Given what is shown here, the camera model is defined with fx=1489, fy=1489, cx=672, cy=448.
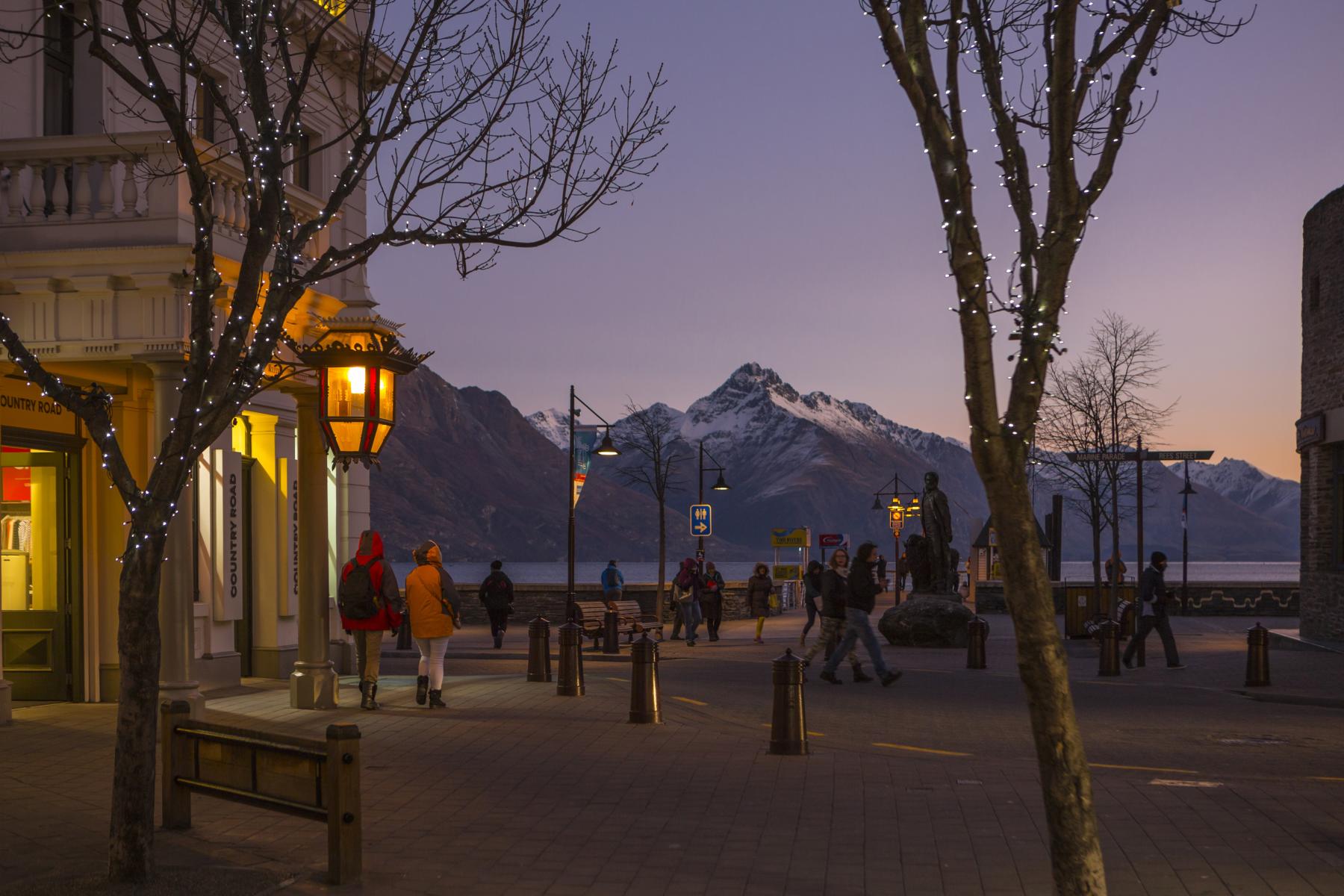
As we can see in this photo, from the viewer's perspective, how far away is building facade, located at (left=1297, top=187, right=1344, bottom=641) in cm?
2800

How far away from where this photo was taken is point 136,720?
770 cm

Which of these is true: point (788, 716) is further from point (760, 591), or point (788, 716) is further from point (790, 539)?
point (790, 539)

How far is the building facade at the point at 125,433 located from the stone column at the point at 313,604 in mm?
22

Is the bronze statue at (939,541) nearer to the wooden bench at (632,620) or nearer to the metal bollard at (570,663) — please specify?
the wooden bench at (632,620)

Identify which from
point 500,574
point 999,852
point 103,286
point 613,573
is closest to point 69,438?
point 103,286

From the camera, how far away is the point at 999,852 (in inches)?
336

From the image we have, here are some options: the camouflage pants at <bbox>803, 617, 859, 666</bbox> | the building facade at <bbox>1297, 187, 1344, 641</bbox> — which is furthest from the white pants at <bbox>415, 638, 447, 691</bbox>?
the building facade at <bbox>1297, 187, 1344, 641</bbox>

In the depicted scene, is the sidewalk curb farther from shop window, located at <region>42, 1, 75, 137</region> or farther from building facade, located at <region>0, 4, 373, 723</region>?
shop window, located at <region>42, 1, 75, 137</region>

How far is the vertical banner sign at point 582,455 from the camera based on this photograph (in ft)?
119

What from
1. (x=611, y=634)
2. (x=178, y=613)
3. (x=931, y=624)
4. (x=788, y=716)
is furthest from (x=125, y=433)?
(x=931, y=624)

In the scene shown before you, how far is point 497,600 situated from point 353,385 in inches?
669

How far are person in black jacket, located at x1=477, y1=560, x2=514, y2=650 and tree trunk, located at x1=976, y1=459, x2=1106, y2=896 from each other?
2493 centimetres

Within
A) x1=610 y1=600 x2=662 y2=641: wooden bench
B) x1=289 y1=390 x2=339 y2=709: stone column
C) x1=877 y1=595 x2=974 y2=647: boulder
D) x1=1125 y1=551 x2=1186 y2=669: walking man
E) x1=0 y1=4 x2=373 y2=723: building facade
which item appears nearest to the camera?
x1=0 y1=4 x2=373 y2=723: building facade

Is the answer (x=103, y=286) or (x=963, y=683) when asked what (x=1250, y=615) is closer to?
(x=963, y=683)
